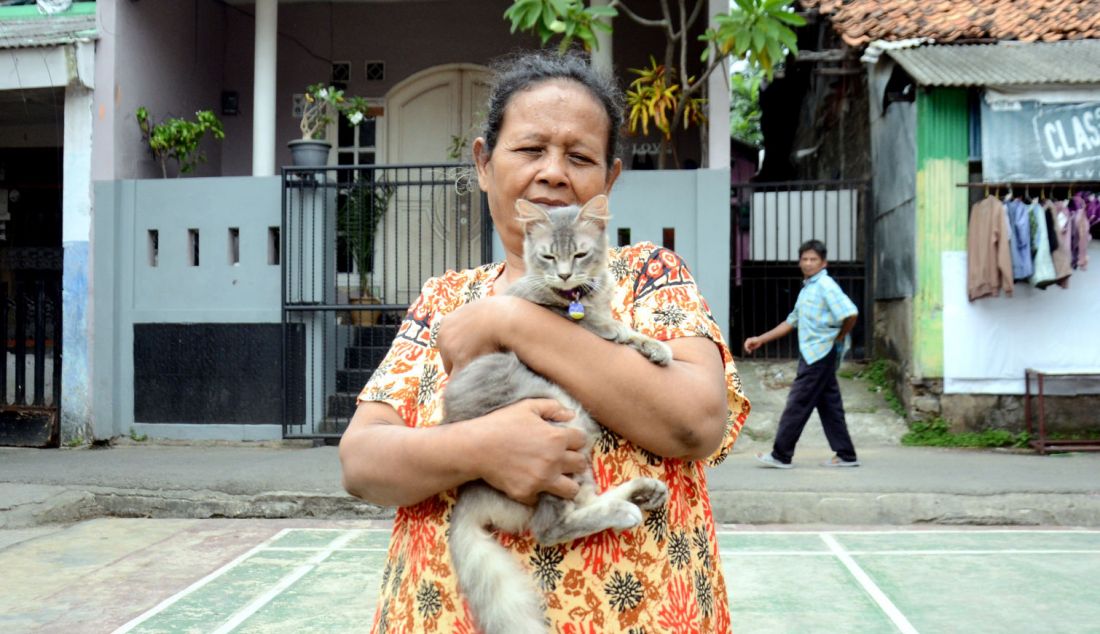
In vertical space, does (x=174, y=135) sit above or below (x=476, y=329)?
above

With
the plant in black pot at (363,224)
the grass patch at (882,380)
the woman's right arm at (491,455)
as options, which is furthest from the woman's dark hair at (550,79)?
the grass patch at (882,380)

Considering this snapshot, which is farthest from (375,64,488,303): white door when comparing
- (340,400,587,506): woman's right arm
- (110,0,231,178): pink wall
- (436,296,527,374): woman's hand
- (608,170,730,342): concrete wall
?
(340,400,587,506): woman's right arm

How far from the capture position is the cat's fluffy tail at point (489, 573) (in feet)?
4.93

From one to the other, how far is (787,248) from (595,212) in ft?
31.1

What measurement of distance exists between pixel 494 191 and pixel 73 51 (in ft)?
29.8

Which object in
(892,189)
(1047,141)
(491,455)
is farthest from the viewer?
(892,189)

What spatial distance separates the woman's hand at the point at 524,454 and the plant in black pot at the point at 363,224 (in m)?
8.17

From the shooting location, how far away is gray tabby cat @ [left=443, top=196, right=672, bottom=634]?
1529 mm

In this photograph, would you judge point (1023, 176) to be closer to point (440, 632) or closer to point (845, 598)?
point (845, 598)

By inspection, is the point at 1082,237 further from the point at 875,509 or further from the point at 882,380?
the point at 875,509

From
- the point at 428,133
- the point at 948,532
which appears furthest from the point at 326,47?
the point at 948,532

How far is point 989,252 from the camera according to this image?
347 inches

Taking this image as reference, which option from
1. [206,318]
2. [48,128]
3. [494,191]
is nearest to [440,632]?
[494,191]

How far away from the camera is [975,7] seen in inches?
418
